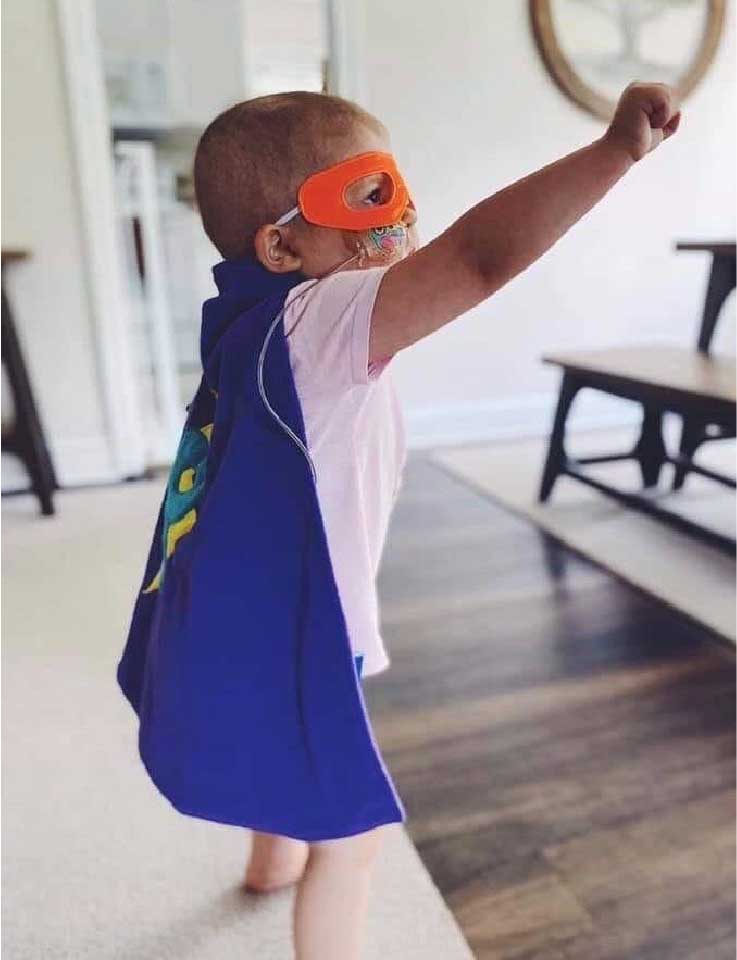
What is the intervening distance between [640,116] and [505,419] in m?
2.41

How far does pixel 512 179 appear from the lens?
2.66m

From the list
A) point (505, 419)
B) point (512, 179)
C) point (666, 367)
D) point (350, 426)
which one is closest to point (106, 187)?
point (512, 179)

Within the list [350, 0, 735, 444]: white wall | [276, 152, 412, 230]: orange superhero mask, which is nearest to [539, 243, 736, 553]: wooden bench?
[350, 0, 735, 444]: white wall

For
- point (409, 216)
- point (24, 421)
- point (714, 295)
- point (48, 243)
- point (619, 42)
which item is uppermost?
point (619, 42)

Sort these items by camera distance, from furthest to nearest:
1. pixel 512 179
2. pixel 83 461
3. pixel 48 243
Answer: pixel 512 179 < pixel 83 461 < pixel 48 243

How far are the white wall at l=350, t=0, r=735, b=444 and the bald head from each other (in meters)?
1.92

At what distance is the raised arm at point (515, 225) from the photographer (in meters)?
0.49

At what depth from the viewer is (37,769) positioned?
114 cm

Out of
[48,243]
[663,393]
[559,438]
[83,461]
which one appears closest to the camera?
[663,393]

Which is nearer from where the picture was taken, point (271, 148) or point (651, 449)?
point (271, 148)

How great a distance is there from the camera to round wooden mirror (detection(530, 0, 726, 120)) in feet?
8.55

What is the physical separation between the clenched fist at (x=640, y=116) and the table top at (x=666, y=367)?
3.94ft

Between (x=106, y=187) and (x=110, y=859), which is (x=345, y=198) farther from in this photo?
(x=106, y=187)

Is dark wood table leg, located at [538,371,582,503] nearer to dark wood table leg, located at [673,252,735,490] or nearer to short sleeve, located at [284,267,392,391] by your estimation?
dark wood table leg, located at [673,252,735,490]
